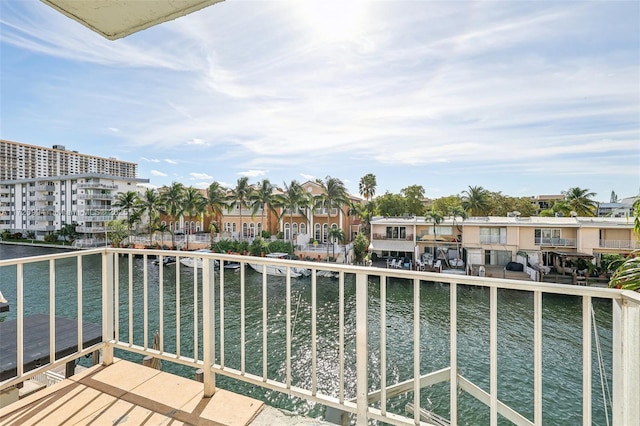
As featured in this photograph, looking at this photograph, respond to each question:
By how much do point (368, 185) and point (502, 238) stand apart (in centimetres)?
1841

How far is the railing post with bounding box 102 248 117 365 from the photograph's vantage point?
211 centimetres

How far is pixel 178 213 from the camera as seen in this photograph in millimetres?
27484

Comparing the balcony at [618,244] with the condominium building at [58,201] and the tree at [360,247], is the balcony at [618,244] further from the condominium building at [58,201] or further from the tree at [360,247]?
the condominium building at [58,201]

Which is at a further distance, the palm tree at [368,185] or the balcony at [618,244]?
the palm tree at [368,185]

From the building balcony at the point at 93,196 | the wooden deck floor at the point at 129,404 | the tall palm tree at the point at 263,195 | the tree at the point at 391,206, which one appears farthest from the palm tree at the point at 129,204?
the wooden deck floor at the point at 129,404

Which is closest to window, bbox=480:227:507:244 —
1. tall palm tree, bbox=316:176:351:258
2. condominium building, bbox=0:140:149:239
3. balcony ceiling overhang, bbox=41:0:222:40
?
tall palm tree, bbox=316:176:351:258

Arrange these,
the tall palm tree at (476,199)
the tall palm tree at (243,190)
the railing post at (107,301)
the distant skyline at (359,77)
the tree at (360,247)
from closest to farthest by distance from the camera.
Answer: the railing post at (107,301)
the distant skyline at (359,77)
the tree at (360,247)
the tall palm tree at (243,190)
the tall palm tree at (476,199)

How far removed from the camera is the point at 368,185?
3616cm

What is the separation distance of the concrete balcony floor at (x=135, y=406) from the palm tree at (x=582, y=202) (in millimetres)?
35116

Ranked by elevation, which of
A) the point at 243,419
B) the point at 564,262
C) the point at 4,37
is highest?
the point at 4,37

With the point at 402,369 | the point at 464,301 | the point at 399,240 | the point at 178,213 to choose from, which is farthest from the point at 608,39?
the point at 178,213

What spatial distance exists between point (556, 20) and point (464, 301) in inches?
473

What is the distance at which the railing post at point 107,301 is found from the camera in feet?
6.91

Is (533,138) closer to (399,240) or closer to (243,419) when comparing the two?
(399,240)
